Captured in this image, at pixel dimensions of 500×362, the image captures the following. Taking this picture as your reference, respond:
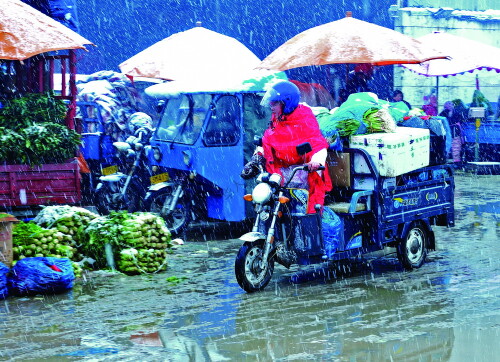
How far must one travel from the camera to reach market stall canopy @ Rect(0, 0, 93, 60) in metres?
9.19

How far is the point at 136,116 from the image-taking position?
42.1 ft

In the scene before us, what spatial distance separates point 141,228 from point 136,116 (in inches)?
184

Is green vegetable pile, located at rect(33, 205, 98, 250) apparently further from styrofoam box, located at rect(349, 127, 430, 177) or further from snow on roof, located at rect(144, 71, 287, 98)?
styrofoam box, located at rect(349, 127, 430, 177)

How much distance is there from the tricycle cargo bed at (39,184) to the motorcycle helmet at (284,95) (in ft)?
10.5

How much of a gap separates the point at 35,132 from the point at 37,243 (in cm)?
230

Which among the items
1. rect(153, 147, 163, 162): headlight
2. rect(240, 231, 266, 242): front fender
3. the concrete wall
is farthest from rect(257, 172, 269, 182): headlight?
the concrete wall

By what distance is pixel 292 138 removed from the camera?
7.87 m

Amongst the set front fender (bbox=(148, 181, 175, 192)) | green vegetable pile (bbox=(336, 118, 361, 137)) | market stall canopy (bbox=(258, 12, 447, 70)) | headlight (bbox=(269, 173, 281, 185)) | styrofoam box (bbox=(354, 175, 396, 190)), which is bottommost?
front fender (bbox=(148, 181, 175, 192))

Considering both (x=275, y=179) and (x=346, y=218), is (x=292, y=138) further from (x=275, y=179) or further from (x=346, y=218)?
(x=346, y=218)

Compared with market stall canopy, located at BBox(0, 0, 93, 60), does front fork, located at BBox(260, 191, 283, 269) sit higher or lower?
lower

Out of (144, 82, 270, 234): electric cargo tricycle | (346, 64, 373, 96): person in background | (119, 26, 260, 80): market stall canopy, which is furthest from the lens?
(346, 64, 373, 96): person in background

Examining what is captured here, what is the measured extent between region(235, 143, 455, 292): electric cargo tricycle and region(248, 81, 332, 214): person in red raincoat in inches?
6.6

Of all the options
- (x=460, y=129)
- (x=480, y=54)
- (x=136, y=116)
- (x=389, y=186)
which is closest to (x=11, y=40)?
(x=136, y=116)

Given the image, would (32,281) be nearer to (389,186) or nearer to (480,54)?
(389,186)
